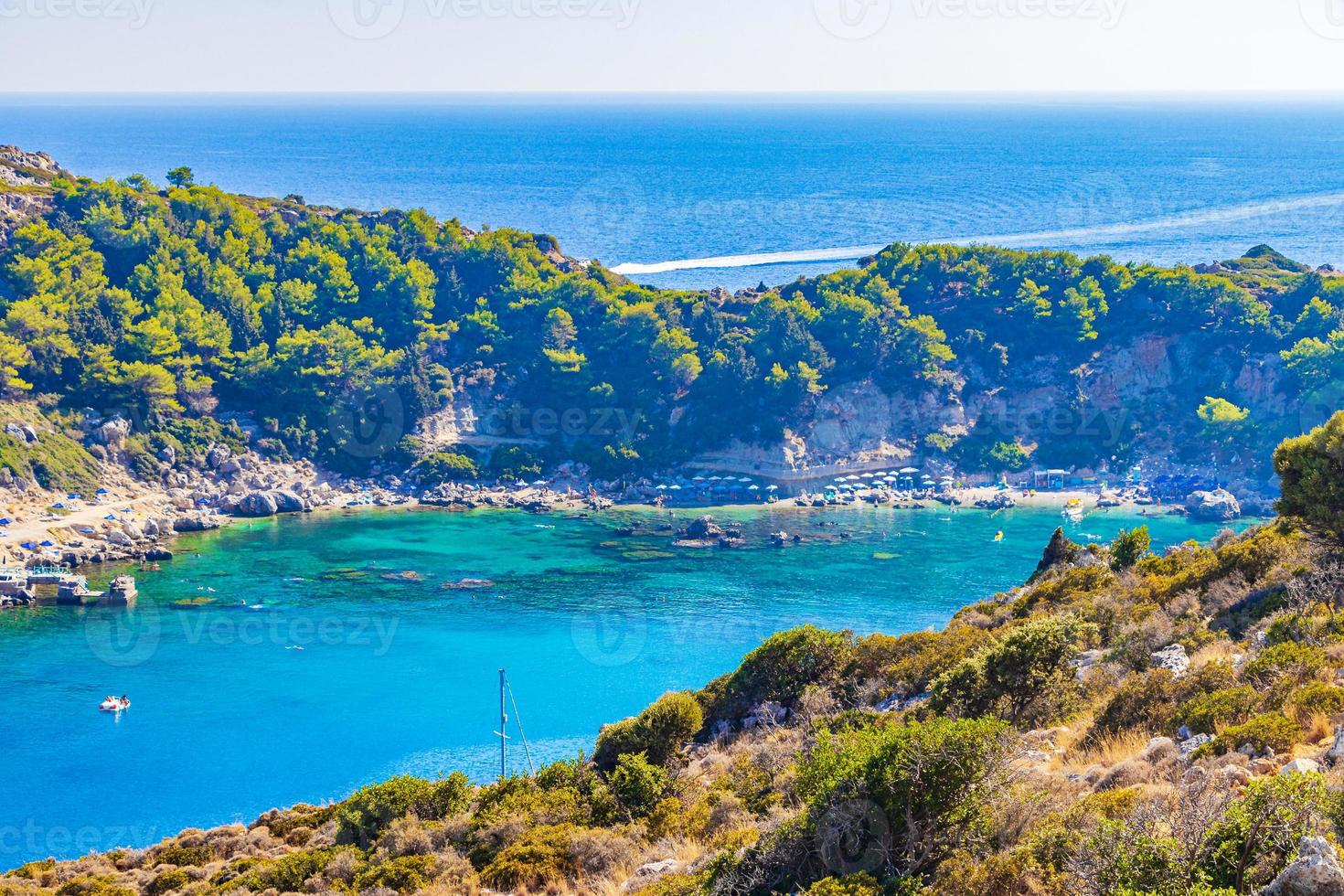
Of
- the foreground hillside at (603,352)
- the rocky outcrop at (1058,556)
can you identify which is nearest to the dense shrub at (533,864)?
the rocky outcrop at (1058,556)

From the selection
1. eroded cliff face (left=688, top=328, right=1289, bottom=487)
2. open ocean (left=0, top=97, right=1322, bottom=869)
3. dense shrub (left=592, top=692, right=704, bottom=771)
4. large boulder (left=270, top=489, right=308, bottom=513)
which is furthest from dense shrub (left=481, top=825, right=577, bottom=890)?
eroded cliff face (left=688, top=328, right=1289, bottom=487)

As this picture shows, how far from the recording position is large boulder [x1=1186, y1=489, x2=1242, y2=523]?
6544cm

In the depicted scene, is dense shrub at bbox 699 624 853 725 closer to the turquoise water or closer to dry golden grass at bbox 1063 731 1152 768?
dry golden grass at bbox 1063 731 1152 768

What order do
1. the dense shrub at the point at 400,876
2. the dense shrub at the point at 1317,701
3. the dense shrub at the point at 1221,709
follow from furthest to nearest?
the dense shrub at the point at 400,876 < the dense shrub at the point at 1221,709 < the dense shrub at the point at 1317,701

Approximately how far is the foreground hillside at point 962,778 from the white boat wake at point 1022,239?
309 ft

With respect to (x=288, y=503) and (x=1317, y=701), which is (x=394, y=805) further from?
(x=288, y=503)

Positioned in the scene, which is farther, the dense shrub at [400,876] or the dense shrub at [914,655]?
the dense shrub at [914,655]

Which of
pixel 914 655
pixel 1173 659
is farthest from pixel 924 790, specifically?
pixel 914 655

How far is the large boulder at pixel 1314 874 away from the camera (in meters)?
8.16

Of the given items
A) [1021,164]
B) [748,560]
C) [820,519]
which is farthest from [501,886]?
[1021,164]

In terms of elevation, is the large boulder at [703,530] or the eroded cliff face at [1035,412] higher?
the eroded cliff face at [1035,412]

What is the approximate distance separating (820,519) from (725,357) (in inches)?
586

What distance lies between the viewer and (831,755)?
489 inches

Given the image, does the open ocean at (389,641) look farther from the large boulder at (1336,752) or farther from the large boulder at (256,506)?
the large boulder at (1336,752)
